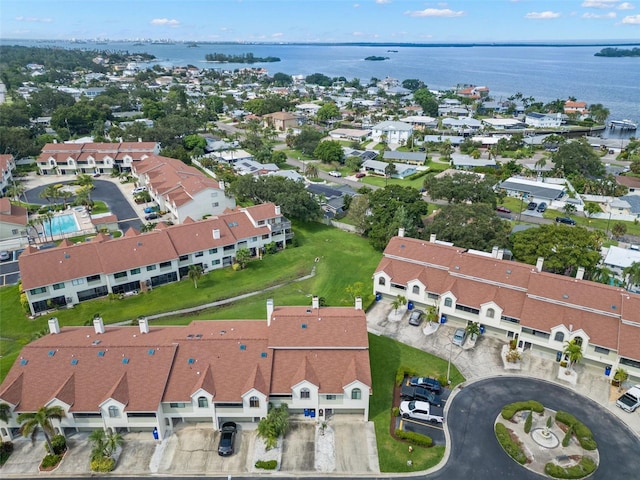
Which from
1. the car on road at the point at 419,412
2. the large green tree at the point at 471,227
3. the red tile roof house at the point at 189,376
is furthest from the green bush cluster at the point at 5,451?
the large green tree at the point at 471,227

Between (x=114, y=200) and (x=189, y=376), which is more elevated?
(x=189, y=376)


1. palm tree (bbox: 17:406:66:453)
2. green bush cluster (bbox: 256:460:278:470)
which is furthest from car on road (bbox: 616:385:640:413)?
palm tree (bbox: 17:406:66:453)

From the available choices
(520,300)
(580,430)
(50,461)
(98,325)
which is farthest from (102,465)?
(520,300)

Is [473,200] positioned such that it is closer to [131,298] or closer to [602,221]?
[602,221]

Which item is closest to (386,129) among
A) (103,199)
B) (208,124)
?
(208,124)

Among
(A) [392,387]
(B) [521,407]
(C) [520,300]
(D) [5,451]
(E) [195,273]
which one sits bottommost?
(D) [5,451]

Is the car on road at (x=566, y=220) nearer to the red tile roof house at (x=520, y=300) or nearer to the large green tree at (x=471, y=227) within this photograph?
the large green tree at (x=471, y=227)

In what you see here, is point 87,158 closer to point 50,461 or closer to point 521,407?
point 50,461
